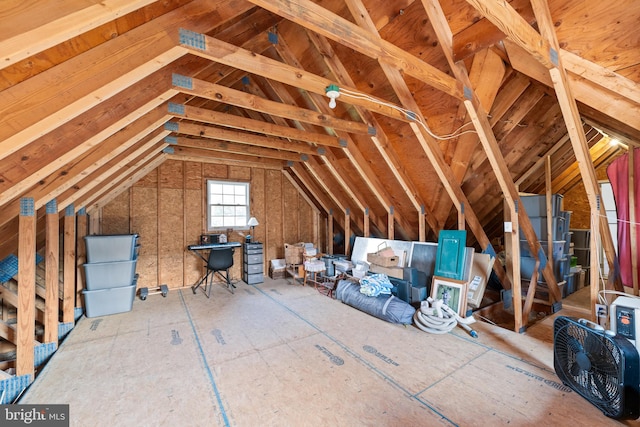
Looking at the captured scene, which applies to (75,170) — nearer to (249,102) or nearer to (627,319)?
(249,102)

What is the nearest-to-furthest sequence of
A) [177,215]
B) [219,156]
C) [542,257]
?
[542,257]
[177,215]
[219,156]

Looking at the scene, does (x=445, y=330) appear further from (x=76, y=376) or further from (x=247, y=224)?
(x=247, y=224)

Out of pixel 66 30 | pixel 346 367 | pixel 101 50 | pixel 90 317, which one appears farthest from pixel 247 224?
pixel 66 30

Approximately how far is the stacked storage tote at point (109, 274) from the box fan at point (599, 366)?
4.91 metres

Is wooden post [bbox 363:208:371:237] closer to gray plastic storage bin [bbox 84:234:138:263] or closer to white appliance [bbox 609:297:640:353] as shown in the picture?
white appliance [bbox 609:297:640:353]

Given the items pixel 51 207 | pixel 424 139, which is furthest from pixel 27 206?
pixel 424 139

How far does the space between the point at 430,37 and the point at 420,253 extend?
117 inches

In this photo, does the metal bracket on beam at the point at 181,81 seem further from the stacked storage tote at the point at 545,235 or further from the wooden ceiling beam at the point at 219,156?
the stacked storage tote at the point at 545,235

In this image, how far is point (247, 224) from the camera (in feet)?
18.6

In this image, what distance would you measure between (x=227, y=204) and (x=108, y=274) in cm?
235

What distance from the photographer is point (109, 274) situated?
147 inches

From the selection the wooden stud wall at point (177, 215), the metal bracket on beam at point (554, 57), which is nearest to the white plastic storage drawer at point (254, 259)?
the wooden stud wall at point (177, 215)

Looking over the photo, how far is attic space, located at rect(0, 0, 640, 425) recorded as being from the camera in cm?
163

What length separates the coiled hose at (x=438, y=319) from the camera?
10.1 ft
